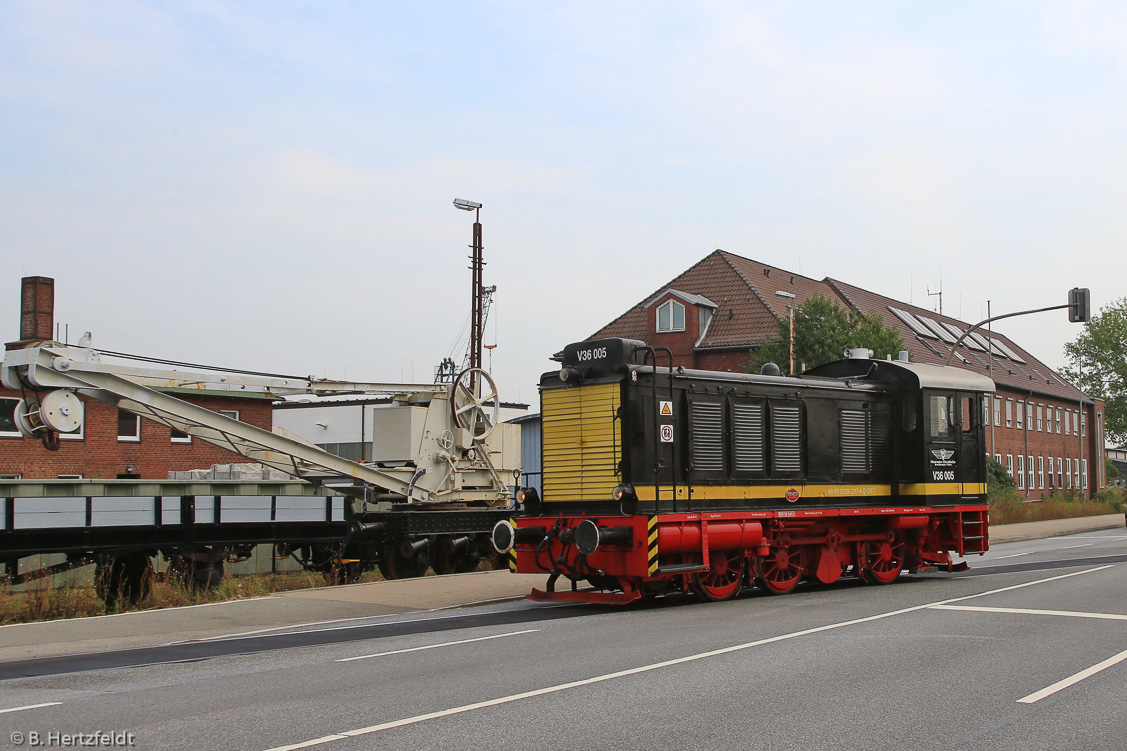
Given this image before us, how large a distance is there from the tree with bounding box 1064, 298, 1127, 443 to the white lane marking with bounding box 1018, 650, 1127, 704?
8127 cm

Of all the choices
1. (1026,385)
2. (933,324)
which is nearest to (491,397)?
(933,324)

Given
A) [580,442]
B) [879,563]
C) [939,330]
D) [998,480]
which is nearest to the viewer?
[580,442]

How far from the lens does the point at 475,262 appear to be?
102ft

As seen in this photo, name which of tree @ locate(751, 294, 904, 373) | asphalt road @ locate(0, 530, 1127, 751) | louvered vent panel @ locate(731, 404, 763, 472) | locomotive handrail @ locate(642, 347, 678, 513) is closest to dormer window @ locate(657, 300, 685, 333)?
tree @ locate(751, 294, 904, 373)

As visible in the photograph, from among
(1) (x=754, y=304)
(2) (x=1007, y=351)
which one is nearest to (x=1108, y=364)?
(2) (x=1007, y=351)

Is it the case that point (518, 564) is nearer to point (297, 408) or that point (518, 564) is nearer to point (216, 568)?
point (216, 568)

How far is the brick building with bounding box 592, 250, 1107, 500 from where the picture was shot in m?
43.5

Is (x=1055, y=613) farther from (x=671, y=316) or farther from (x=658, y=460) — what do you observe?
(x=671, y=316)

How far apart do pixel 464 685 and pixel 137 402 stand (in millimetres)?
9546

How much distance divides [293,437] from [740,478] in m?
8.66

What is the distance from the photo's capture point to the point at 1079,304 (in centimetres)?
2641

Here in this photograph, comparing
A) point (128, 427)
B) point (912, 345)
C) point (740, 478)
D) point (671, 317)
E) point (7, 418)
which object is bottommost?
point (740, 478)

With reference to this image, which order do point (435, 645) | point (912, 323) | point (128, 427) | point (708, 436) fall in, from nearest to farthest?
point (435, 645) → point (708, 436) → point (128, 427) → point (912, 323)

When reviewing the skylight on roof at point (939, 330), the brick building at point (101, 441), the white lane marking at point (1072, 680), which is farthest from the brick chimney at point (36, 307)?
the skylight on roof at point (939, 330)
